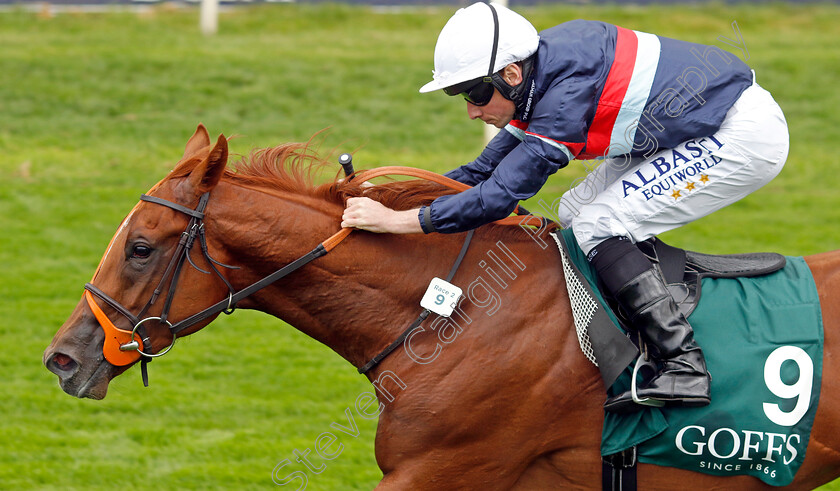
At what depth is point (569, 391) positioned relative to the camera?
3.16 m

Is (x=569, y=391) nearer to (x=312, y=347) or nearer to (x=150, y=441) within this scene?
(x=150, y=441)

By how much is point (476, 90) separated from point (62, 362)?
1650 mm

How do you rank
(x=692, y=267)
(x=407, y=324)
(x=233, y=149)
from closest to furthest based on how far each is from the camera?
1. (x=407, y=324)
2. (x=692, y=267)
3. (x=233, y=149)

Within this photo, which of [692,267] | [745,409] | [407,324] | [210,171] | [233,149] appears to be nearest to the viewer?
[210,171]

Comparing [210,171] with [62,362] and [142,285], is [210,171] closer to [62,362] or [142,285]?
[142,285]

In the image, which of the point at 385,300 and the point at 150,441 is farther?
the point at 150,441

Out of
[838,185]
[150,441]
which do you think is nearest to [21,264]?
[150,441]

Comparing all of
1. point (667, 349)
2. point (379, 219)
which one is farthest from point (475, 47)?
point (667, 349)

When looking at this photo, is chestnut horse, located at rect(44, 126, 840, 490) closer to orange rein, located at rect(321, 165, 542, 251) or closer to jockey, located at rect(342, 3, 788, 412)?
orange rein, located at rect(321, 165, 542, 251)

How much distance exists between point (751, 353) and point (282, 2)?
41.7 ft

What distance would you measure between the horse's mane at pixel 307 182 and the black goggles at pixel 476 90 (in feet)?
1.23

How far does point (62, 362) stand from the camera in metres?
3.04

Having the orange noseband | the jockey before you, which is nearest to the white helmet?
the jockey

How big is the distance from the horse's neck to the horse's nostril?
0.58 metres
